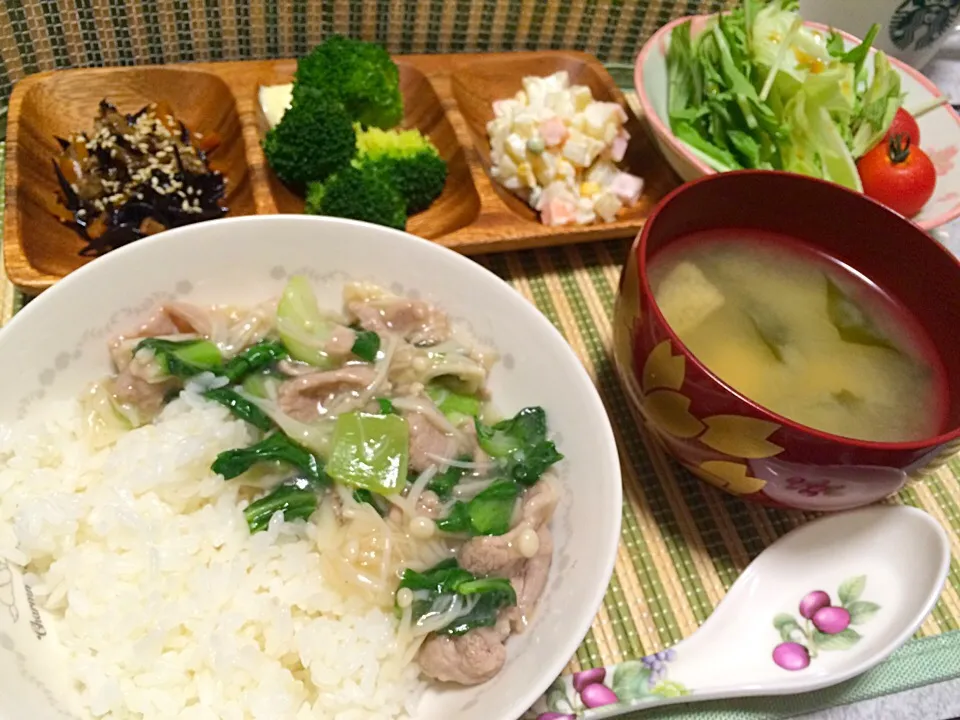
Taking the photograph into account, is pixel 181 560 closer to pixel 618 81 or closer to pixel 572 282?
pixel 572 282

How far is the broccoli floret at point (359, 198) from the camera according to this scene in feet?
6.75

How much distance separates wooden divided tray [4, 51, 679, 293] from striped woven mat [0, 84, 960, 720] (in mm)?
220

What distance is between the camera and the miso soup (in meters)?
1.62

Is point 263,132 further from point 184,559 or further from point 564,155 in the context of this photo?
point 184,559

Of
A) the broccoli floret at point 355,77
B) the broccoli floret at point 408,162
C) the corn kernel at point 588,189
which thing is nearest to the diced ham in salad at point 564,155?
the corn kernel at point 588,189

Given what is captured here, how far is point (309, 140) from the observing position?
2.10 m

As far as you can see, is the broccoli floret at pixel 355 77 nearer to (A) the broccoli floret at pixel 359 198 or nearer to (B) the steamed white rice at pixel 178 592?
(A) the broccoli floret at pixel 359 198

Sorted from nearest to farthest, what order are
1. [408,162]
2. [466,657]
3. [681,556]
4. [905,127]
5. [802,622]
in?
[466,657]
[802,622]
[681,556]
[408,162]
[905,127]

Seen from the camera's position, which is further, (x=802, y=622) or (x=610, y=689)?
(x=802, y=622)

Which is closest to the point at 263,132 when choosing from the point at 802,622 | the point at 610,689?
the point at 610,689

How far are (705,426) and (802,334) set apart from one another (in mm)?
481

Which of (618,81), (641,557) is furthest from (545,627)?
(618,81)

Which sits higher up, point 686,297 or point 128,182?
point 686,297

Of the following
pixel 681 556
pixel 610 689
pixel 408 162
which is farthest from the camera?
pixel 408 162
